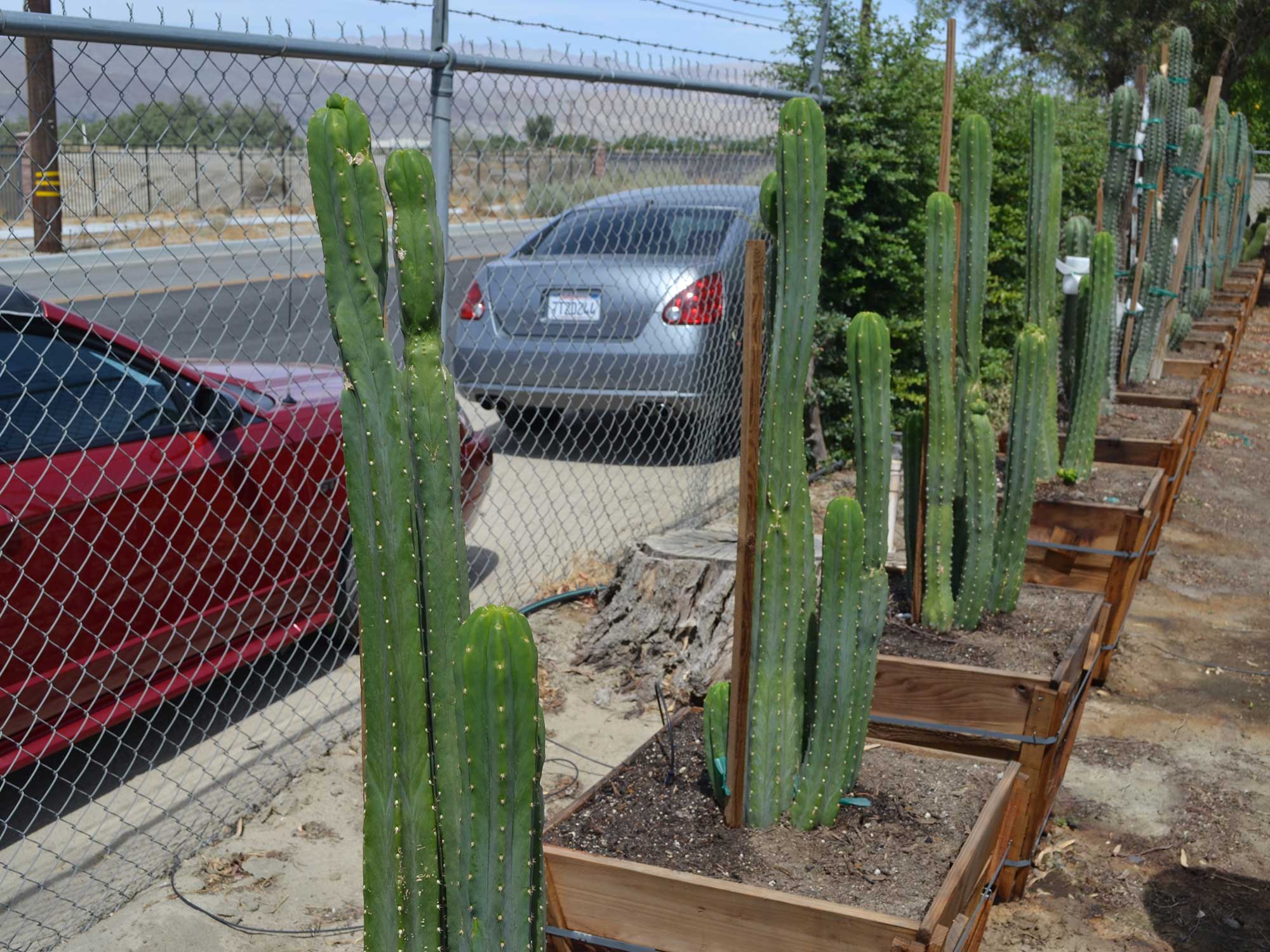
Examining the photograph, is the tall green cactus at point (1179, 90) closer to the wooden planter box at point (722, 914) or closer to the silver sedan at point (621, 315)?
the silver sedan at point (621, 315)

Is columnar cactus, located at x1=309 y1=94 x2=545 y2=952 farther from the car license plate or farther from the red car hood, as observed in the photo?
the car license plate

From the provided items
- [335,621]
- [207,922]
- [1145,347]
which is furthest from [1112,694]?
[1145,347]

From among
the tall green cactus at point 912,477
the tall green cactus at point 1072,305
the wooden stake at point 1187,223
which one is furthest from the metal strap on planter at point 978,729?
the wooden stake at point 1187,223

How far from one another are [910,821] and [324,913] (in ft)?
5.51

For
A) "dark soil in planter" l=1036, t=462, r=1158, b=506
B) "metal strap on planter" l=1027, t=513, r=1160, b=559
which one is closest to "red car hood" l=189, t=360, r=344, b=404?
"metal strap on planter" l=1027, t=513, r=1160, b=559

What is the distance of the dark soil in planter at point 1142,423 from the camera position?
7.22 meters

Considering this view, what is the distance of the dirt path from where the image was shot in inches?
138

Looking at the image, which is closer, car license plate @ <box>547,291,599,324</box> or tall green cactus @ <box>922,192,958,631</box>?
tall green cactus @ <box>922,192,958,631</box>

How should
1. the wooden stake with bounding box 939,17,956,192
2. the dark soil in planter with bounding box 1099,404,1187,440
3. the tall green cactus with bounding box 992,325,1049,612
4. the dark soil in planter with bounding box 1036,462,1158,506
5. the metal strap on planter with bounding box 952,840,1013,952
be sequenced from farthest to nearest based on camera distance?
the dark soil in planter with bounding box 1099,404,1187,440, the dark soil in planter with bounding box 1036,462,1158,506, the tall green cactus with bounding box 992,325,1049,612, the wooden stake with bounding box 939,17,956,192, the metal strap on planter with bounding box 952,840,1013,952

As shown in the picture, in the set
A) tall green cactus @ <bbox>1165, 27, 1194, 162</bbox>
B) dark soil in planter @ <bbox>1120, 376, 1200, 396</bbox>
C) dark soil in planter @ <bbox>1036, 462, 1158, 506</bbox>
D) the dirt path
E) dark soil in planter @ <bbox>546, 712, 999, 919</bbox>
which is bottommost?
the dirt path

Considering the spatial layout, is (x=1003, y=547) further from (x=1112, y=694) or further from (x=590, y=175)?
(x=590, y=175)

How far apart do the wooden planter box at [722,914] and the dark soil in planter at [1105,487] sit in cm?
336

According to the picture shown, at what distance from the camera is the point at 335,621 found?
493cm

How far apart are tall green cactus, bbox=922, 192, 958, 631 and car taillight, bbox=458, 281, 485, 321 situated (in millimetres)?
3972
